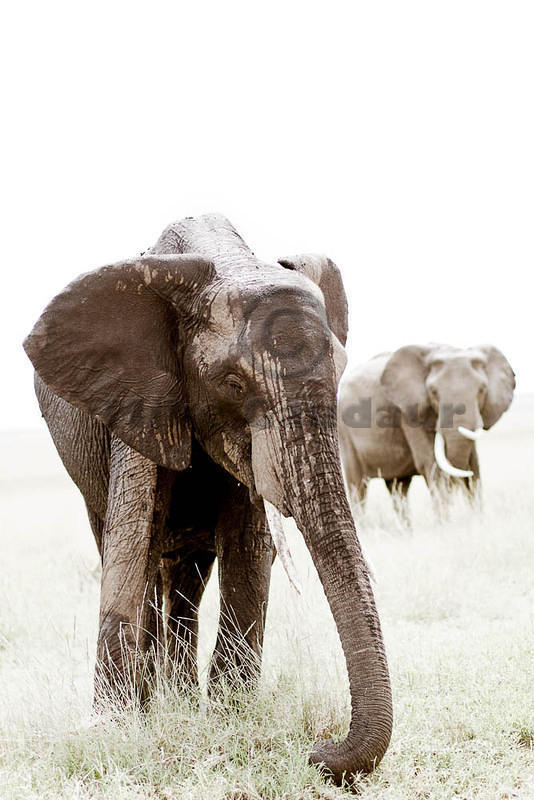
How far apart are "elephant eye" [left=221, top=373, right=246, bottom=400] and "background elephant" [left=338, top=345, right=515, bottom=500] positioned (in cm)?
912

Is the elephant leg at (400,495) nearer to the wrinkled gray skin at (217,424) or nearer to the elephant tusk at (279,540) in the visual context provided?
the wrinkled gray skin at (217,424)

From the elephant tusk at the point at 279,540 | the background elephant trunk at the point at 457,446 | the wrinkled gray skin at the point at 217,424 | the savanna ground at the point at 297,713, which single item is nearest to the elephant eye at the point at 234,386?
the wrinkled gray skin at the point at 217,424

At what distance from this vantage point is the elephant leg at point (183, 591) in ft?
15.8

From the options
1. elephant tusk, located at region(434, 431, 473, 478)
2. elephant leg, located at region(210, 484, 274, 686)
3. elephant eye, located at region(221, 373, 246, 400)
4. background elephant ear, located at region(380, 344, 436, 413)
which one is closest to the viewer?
elephant eye, located at region(221, 373, 246, 400)

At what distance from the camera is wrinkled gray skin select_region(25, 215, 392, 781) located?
3271mm

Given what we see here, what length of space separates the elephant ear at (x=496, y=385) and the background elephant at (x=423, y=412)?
0.01m

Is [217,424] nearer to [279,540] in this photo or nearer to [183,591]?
[279,540]

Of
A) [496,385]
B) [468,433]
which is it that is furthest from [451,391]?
[496,385]

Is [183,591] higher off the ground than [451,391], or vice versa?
[183,591]

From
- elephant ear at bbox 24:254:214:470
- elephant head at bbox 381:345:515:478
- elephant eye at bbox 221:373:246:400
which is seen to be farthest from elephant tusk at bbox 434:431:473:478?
elephant eye at bbox 221:373:246:400

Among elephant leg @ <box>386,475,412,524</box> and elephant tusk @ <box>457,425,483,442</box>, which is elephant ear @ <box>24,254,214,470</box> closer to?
elephant leg @ <box>386,475,412,524</box>

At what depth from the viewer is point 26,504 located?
23.2 m

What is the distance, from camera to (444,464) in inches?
499

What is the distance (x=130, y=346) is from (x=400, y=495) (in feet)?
33.3
